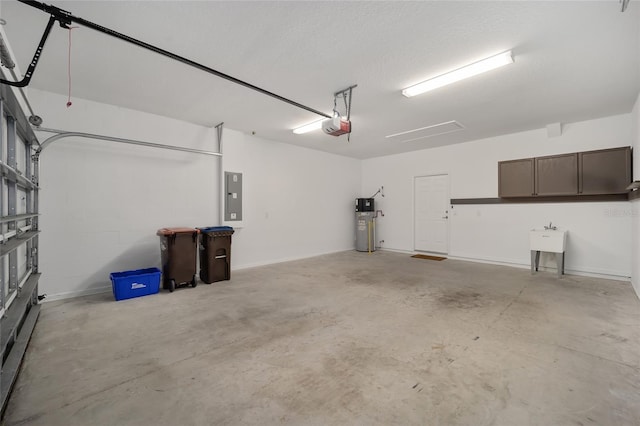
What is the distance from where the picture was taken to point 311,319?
302cm

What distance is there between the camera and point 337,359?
2221 millimetres

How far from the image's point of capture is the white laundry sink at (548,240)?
4.66 meters

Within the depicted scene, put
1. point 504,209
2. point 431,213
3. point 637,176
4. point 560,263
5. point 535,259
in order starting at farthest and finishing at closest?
1. point 431,213
2. point 504,209
3. point 535,259
4. point 560,263
5. point 637,176

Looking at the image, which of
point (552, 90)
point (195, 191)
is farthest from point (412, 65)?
point (195, 191)

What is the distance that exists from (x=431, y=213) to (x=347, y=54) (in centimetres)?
528

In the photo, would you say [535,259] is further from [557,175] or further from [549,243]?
[557,175]

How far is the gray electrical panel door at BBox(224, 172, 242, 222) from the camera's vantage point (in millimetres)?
5230

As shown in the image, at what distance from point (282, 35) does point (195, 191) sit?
3.37 metres

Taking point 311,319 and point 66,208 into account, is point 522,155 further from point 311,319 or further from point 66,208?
point 66,208

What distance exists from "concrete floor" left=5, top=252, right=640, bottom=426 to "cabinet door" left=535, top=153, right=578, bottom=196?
6.16 ft

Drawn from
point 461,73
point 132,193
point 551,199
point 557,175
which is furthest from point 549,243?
point 132,193

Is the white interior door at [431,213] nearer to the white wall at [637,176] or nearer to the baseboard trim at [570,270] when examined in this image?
the baseboard trim at [570,270]

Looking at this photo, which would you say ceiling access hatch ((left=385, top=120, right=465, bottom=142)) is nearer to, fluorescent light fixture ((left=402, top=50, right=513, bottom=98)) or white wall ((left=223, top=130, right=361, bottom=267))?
fluorescent light fixture ((left=402, top=50, right=513, bottom=98))

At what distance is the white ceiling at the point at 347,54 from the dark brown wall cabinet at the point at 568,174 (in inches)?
30.8
